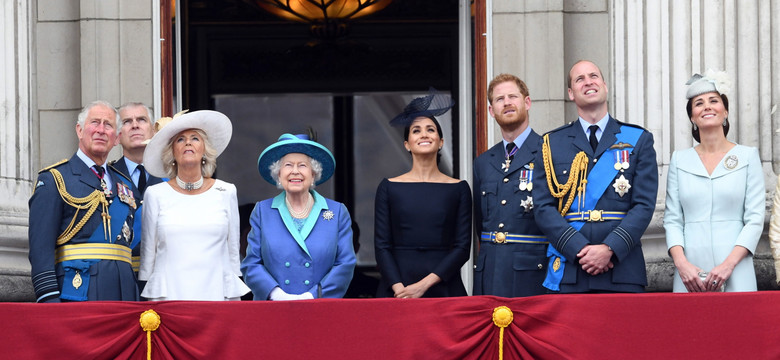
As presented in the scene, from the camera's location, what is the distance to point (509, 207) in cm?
658

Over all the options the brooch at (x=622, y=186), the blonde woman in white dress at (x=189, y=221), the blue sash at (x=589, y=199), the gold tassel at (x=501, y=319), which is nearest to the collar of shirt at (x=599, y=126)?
the blue sash at (x=589, y=199)

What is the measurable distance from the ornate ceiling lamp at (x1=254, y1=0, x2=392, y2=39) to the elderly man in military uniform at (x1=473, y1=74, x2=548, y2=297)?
15.6 feet

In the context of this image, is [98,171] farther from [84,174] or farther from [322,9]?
[322,9]

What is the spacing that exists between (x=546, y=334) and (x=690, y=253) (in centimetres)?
112

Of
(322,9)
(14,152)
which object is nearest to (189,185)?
(14,152)

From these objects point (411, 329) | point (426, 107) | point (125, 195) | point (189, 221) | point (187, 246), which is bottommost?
point (411, 329)

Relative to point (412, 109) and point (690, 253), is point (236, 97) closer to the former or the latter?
point (412, 109)

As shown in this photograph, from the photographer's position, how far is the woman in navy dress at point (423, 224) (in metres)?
6.59

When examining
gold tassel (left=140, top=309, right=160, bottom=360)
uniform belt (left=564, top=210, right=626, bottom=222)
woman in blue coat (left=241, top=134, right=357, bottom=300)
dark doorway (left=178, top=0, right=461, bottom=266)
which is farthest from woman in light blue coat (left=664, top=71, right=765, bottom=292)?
dark doorway (left=178, top=0, right=461, bottom=266)

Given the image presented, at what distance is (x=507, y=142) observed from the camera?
6840mm

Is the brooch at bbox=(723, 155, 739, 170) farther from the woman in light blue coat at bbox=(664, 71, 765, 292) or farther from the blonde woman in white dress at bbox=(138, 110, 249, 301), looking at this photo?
the blonde woman in white dress at bbox=(138, 110, 249, 301)

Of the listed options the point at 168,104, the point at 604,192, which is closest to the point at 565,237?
the point at 604,192

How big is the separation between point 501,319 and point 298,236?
4.41 feet

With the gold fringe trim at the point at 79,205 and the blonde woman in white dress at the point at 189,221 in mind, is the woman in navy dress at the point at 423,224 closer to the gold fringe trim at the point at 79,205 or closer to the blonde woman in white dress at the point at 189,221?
the blonde woman in white dress at the point at 189,221
